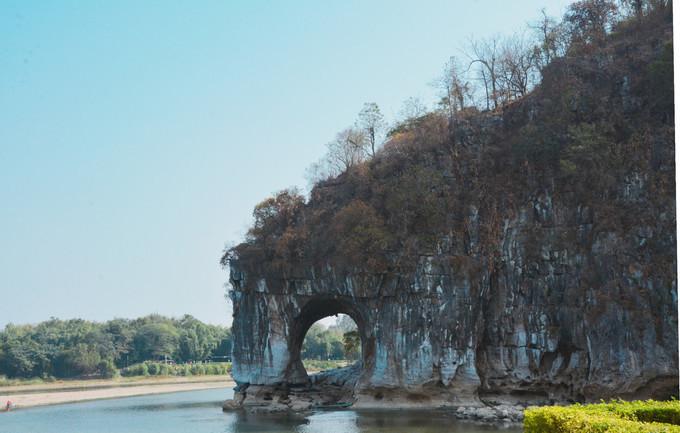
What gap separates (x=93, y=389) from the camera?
197 feet

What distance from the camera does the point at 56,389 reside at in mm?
59844

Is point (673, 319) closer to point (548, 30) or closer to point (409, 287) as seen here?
point (409, 287)

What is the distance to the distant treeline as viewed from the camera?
6806 cm

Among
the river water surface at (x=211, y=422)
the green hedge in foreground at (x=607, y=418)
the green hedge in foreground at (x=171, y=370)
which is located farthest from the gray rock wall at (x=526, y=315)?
the green hedge in foreground at (x=171, y=370)

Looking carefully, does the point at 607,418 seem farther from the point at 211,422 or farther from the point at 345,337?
the point at 345,337

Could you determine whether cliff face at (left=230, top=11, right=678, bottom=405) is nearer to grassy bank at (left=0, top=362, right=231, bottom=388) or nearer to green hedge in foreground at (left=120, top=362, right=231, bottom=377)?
grassy bank at (left=0, top=362, right=231, bottom=388)

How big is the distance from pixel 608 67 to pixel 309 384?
21.3 meters

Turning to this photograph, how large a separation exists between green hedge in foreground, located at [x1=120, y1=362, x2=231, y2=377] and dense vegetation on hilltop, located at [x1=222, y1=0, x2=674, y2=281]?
125ft

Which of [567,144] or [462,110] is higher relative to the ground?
[462,110]

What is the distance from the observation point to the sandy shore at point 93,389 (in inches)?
1903

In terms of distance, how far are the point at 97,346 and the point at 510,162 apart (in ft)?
170

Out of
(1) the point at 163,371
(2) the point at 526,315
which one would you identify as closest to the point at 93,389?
(1) the point at 163,371

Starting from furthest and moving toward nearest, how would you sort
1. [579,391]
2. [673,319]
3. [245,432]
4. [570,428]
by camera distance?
[579,391]
[673,319]
[245,432]
[570,428]

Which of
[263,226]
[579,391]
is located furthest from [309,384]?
[579,391]
